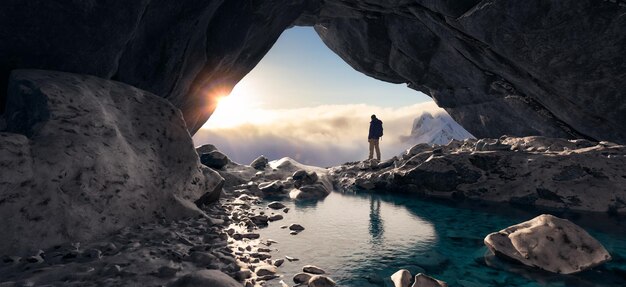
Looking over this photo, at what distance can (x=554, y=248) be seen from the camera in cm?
553

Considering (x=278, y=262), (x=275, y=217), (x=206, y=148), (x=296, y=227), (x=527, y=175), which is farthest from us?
(x=206, y=148)

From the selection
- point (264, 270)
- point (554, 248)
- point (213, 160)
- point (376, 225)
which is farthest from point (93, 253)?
point (213, 160)

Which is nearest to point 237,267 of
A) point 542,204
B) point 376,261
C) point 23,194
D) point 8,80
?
point 376,261

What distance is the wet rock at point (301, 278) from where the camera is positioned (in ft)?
16.1

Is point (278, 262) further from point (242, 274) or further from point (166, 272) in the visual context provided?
point (166, 272)

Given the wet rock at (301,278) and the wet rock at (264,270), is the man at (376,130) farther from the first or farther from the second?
the wet rock at (301,278)

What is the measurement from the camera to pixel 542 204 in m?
11.5

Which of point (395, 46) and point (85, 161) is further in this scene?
point (395, 46)

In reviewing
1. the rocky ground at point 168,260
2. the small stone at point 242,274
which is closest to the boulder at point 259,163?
the rocky ground at point 168,260

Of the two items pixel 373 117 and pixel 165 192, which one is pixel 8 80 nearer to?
pixel 165 192

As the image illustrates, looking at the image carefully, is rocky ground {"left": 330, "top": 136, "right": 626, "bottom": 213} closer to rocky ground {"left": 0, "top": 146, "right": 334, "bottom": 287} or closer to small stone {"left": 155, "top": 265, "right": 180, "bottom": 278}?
rocky ground {"left": 0, "top": 146, "right": 334, "bottom": 287}

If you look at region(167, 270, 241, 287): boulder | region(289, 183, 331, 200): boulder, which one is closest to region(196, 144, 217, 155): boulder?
region(289, 183, 331, 200): boulder

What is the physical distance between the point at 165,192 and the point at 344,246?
421 cm

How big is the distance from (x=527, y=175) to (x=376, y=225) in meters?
7.16
